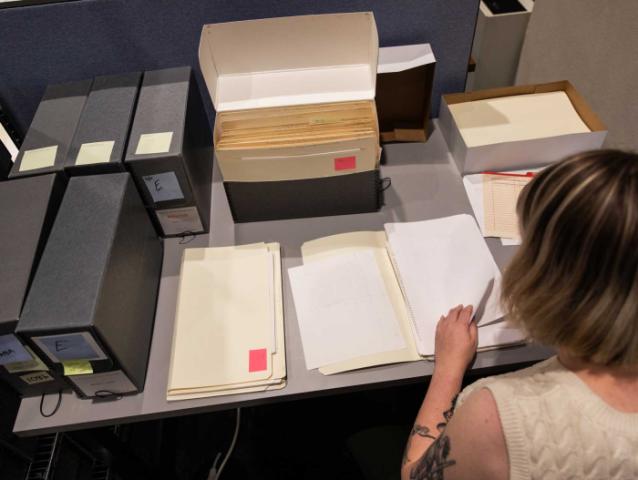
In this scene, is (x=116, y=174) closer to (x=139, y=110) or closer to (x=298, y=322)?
(x=139, y=110)

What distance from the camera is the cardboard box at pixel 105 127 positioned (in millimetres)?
1028

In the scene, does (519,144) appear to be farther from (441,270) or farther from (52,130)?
(52,130)

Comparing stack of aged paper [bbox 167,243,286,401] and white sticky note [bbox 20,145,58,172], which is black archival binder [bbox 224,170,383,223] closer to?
stack of aged paper [bbox 167,243,286,401]

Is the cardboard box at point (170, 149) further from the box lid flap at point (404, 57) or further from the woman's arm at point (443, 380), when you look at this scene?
the woman's arm at point (443, 380)

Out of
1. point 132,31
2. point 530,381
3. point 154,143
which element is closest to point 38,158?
point 154,143


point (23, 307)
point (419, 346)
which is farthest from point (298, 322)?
point (23, 307)

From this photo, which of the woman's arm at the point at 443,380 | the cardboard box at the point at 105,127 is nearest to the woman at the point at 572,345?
the woman's arm at the point at 443,380

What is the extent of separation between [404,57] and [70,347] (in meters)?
0.99

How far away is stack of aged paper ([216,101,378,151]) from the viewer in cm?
105

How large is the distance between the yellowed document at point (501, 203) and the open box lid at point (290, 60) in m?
0.38

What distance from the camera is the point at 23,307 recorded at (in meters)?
0.83

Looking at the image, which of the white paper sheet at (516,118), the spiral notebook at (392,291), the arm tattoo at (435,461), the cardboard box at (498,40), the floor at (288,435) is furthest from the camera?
the cardboard box at (498,40)

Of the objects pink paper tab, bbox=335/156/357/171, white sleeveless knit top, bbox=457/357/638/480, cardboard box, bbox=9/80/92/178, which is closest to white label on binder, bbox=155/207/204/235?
cardboard box, bbox=9/80/92/178

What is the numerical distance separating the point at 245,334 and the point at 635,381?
26.6 inches
